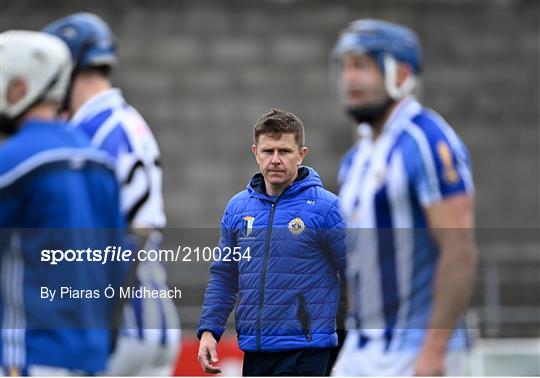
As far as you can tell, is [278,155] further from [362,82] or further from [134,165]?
[134,165]

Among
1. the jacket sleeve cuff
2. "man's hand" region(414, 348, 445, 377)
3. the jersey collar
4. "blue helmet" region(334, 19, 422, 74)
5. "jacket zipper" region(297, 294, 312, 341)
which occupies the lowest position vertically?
"man's hand" region(414, 348, 445, 377)

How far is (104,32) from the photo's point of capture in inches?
221

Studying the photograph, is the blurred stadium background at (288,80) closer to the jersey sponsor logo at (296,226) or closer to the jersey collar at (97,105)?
→ the jersey collar at (97,105)

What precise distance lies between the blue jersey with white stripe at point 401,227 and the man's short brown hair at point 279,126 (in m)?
0.27

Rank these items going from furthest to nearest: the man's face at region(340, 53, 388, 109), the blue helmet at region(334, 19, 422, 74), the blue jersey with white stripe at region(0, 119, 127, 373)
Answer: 1. the blue helmet at region(334, 19, 422, 74)
2. the man's face at region(340, 53, 388, 109)
3. the blue jersey with white stripe at region(0, 119, 127, 373)

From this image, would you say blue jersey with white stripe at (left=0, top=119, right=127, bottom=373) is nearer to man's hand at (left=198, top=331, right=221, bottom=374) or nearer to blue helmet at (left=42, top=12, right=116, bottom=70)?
man's hand at (left=198, top=331, right=221, bottom=374)

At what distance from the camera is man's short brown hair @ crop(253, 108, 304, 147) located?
4.21m

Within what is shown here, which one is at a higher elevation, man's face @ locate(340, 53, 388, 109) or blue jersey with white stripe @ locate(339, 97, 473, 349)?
man's face @ locate(340, 53, 388, 109)

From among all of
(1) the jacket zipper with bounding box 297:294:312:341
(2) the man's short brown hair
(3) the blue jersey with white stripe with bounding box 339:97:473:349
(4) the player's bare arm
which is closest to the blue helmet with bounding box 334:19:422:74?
(3) the blue jersey with white stripe with bounding box 339:97:473:349

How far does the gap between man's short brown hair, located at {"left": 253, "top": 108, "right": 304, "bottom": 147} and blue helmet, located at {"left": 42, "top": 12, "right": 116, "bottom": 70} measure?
1422mm

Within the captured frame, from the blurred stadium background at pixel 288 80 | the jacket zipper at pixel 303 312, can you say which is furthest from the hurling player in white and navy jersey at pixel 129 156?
the blurred stadium background at pixel 288 80

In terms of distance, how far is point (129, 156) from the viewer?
209 inches

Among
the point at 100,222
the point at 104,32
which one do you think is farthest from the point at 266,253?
the point at 104,32

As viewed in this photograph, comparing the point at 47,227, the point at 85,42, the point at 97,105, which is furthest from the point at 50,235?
the point at 85,42
